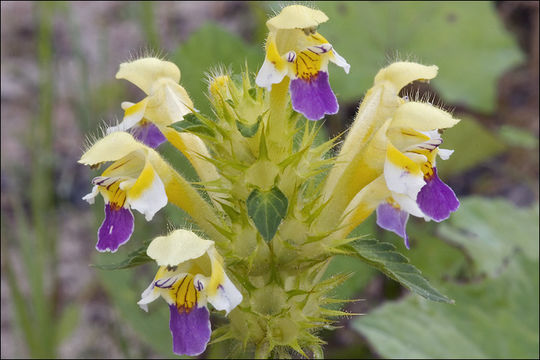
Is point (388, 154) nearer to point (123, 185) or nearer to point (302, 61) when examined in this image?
point (302, 61)

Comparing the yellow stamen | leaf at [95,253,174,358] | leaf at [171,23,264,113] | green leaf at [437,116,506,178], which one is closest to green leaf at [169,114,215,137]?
the yellow stamen

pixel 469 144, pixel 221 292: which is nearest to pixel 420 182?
pixel 221 292

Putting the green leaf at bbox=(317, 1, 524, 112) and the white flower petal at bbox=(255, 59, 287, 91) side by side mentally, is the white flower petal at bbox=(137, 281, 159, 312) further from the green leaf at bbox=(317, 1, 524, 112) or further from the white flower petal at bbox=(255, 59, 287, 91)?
the green leaf at bbox=(317, 1, 524, 112)

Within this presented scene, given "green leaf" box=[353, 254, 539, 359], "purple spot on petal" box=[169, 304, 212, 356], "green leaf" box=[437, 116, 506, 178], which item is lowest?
"green leaf" box=[437, 116, 506, 178]

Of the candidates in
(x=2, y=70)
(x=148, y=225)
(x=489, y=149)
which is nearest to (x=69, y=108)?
(x=2, y=70)

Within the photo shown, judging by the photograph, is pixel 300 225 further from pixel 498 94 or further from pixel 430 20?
pixel 498 94

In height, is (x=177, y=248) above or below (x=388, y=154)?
below

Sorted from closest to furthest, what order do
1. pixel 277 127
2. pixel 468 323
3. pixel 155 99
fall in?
pixel 277 127 → pixel 155 99 → pixel 468 323
